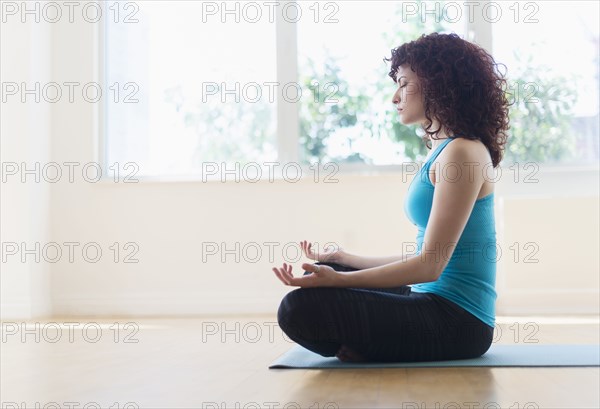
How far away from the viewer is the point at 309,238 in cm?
477

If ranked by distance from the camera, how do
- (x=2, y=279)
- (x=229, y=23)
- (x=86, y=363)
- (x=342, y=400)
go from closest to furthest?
(x=342, y=400) → (x=86, y=363) → (x=2, y=279) → (x=229, y=23)

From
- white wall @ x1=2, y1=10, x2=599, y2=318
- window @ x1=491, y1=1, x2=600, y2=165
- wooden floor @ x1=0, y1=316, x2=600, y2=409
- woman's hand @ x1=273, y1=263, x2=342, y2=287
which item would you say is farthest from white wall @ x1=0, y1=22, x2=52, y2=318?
woman's hand @ x1=273, y1=263, x2=342, y2=287

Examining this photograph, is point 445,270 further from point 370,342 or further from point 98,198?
point 98,198

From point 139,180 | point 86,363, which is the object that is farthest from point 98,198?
point 86,363

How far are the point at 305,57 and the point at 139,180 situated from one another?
3.78 ft

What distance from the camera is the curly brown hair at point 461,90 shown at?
7.64ft

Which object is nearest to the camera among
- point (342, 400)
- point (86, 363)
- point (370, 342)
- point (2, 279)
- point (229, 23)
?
point (342, 400)

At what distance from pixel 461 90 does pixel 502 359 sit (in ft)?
2.42

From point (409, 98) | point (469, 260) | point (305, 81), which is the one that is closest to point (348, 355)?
point (469, 260)

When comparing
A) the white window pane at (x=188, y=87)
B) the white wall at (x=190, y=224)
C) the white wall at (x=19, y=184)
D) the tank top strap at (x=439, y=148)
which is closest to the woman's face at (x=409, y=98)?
the tank top strap at (x=439, y=148)

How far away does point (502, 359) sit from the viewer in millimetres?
2400

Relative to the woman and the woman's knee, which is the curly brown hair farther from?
Result: the woman's knee

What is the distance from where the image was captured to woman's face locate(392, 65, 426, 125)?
7.82ft

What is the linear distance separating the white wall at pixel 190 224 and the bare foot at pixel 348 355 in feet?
7.75
